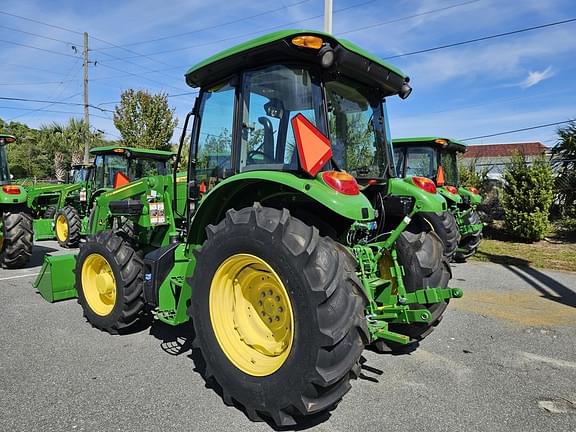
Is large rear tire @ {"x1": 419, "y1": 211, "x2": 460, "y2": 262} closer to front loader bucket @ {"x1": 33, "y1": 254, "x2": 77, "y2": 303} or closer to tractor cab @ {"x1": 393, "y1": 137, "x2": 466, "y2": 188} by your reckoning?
tractor cab @ {"x1": 393, "y1": 137, "x2": 466, "y2": 188}

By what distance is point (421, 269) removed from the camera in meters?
3.76

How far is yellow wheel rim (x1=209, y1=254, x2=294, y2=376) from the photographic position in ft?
9.73

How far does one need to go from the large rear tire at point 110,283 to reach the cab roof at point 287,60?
178cm

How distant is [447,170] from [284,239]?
8.62 metres

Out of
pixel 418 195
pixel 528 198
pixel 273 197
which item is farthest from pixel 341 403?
pixel 528 198

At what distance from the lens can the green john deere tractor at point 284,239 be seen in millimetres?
2596

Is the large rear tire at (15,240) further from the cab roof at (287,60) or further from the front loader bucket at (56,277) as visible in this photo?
the cab roof at (287,60)

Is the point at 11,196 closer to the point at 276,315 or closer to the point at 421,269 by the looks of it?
the point at 276,315

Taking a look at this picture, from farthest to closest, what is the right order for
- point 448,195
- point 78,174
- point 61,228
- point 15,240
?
point 78,174 → point 61,228 → point 448,195 → point 15,240

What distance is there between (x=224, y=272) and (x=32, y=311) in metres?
3.38

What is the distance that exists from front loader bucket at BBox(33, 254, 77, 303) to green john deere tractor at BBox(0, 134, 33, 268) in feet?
8.75

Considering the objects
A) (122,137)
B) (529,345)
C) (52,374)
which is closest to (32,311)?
(52,374)

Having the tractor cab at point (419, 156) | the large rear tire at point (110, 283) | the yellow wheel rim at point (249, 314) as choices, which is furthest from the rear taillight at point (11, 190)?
the tractor cab at point (419, 156)

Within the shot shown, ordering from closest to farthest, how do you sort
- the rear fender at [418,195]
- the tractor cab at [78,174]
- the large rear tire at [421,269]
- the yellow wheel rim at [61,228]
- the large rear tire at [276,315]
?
the large rear tire at [276,315] → the large rear tire at [421,269] → the rear fender at [418,195] → the yellow wheel rim at [61,228] → the tractor cab at [78,174]
